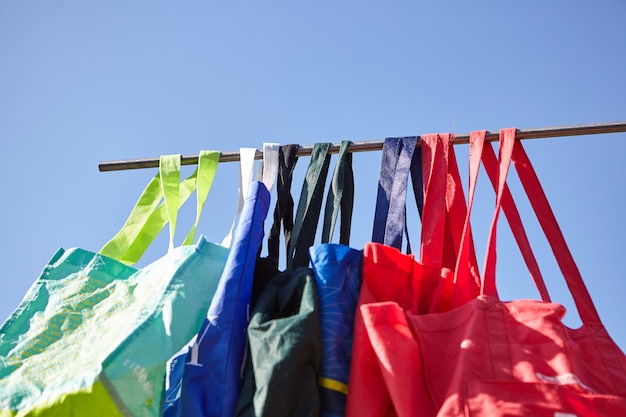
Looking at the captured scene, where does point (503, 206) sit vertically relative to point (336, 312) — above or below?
above

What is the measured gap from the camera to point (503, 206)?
1.29m

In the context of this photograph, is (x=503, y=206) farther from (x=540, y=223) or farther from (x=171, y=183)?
(x=171, y=183)

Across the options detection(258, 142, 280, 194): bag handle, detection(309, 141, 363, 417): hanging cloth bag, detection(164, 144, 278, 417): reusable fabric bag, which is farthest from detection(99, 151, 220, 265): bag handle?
detection(309, 141, 363, 417): hanging cloth bag

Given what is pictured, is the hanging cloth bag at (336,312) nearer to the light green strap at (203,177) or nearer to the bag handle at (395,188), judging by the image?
the bag handle at (395,188)

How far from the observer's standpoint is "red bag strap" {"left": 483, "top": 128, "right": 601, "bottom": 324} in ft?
3.49

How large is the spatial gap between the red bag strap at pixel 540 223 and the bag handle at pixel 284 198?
1.45 ft

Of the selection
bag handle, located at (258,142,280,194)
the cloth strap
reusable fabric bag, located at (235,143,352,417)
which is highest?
bag handle, located at (258,142,280,194)

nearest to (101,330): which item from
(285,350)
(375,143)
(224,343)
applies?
(224,343)

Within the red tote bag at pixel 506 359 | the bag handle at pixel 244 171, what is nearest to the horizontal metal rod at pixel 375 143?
the bag handle at pixel 244 171

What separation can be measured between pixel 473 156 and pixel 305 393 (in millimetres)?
657

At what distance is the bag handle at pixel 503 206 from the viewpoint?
1.13 meters

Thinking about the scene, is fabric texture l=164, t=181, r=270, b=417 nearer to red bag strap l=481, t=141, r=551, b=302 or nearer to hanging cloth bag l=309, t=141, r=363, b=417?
hanging cloth bag l=309, t=141, r=363, b=417

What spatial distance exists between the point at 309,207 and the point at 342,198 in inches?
4.4

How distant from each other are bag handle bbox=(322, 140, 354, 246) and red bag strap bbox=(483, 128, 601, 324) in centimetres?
34
